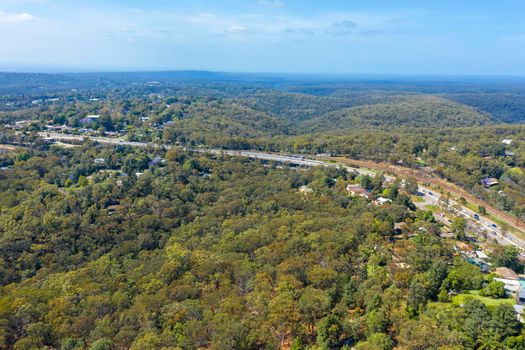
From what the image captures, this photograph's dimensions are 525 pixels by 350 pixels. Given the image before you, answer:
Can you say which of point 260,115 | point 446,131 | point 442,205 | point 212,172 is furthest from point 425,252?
point 260,115

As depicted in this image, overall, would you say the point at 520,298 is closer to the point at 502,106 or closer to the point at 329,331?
the point at 329,331

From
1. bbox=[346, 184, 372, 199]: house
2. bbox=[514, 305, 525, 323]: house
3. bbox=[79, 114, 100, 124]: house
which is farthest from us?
bbox=[79, 114, 100, 124]: house

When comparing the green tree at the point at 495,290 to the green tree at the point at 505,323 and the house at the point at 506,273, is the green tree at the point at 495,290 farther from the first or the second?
the green tree at the point at 505,323

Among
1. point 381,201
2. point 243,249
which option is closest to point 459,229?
point 381,201

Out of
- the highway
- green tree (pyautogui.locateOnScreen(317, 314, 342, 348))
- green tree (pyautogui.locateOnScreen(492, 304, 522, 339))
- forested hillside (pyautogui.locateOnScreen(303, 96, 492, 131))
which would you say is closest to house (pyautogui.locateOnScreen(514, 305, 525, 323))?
green tree (pyautogui.locateOnScreen(492, 304, 522, 339))

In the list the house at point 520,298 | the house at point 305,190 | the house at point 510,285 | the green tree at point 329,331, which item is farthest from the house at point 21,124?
the house at point 520,298

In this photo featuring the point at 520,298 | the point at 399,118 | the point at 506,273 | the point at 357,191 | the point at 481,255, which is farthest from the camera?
the point at 399,118

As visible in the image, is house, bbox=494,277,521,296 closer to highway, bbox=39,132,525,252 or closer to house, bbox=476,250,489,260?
house, bbox=476,250,489,260

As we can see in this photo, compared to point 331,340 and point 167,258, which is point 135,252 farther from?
point 331,340
